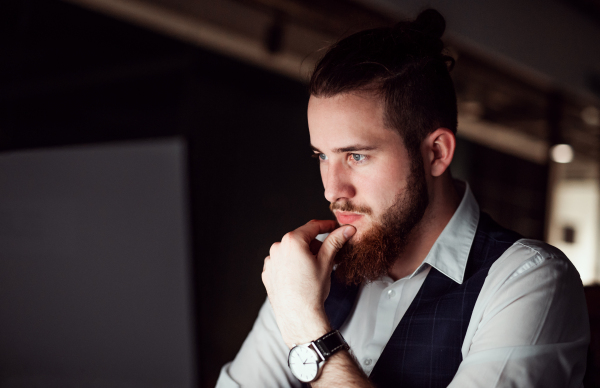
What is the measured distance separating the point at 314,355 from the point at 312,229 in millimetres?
326

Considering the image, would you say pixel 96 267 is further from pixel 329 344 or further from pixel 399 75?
pixel 399 75

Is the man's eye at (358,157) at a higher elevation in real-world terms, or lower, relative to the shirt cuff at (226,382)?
higher

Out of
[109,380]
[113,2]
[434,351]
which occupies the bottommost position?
[109,380]

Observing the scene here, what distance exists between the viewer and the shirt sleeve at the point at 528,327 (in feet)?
2.56

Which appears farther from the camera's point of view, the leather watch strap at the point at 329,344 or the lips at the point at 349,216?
the lips at the point at 349,216

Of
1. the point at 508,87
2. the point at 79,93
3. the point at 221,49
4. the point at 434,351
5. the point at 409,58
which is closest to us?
the point at 434,351

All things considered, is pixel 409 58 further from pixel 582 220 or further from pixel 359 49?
pixel 582 220

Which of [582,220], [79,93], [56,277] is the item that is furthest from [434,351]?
[582,220]

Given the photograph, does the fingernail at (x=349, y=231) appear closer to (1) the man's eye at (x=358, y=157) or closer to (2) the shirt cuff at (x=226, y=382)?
(1) the man's eye at (x=358, y=157)

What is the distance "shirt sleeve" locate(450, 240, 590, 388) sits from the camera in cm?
78

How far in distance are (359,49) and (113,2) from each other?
5.30ft

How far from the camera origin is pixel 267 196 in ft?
9.27

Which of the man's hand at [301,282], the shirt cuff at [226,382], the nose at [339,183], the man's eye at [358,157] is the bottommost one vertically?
the shirt cuff at [226,382]

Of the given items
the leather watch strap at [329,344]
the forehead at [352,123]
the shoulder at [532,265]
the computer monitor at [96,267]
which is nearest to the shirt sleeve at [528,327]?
the shoulder at [532,265]
